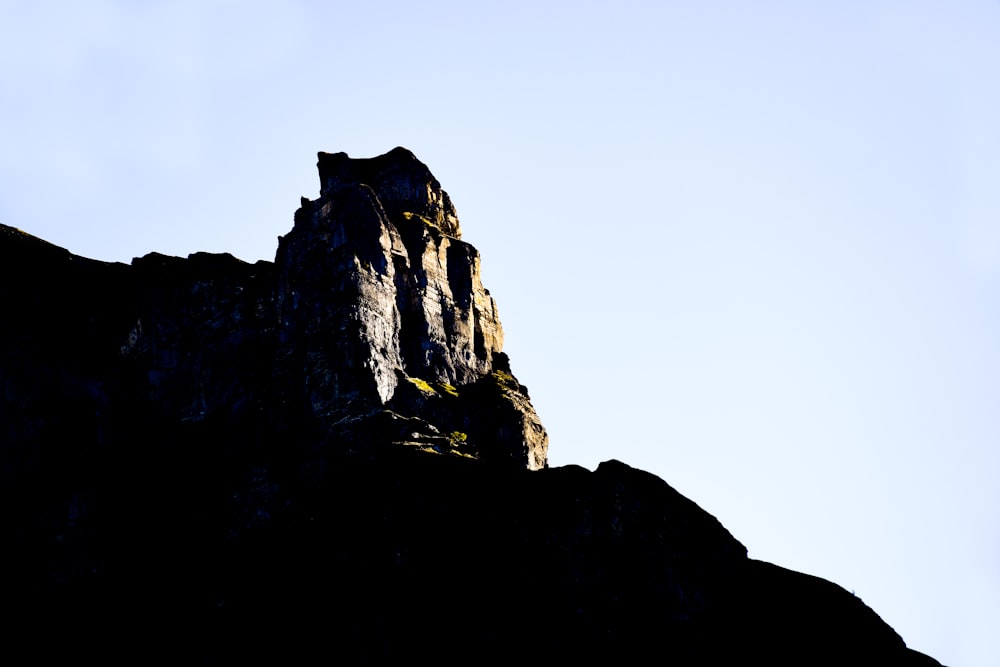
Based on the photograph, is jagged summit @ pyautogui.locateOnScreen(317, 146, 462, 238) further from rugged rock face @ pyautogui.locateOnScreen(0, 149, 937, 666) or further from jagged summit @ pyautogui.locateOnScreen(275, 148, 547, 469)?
jagged summit @ pyautogui.locateOnScreen(275, 148, 547, 469)

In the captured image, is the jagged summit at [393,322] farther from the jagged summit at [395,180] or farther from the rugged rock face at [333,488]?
the jagged summit at [395,180]

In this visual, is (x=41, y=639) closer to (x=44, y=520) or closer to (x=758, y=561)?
(x=44, y=520)

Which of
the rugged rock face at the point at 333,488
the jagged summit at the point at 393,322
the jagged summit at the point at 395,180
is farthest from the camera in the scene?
the jagged summit at the point at 395,180

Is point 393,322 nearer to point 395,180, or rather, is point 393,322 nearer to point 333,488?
point 333,488

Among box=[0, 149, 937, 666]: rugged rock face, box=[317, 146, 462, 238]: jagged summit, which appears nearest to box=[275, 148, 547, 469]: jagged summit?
box=[0, 149, 937, 666]: rugged rock face

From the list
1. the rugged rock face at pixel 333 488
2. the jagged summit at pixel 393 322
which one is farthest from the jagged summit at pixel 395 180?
the jagged summit at pixel 393 322

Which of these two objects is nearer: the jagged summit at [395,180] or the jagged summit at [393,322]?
the jagged summit at [393,322]

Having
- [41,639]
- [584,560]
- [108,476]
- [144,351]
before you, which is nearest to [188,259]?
[144,351]

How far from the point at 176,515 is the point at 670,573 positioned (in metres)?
40.0

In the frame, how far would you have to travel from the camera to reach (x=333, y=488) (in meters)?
121

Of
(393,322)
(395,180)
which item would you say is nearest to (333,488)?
(393,322)

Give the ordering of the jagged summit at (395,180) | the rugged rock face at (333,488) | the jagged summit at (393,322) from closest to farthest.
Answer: the rugged rock face at (333,488)
the jagged summit at (393,322)
the jagged summit at (395,180)

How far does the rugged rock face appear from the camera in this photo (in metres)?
112

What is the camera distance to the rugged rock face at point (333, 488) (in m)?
112
